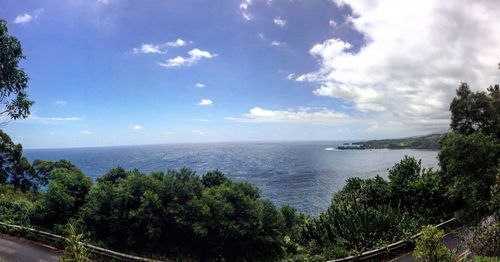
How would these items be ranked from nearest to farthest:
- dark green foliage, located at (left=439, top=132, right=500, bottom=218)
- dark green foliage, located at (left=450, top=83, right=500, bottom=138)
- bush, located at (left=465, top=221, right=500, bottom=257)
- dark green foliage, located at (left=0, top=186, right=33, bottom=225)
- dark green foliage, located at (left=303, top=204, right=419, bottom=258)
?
bush, located at (left=465, top=221, right=500, bottom=257)
dark green foliage, located at (left=303, top=204, right=419, bottom=258)
dark green foliage, located at (left=0, top=186, right=33, bottom=225)
dark green foliage, located at (left=439, top=132, right=500, bottom=218)
dark green foliage, located at (left=450, top=83, right=500, bottom=138)

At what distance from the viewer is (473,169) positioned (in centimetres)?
2070

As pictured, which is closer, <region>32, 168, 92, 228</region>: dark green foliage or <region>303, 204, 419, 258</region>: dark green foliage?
<region>303, 204, 419, 258</region>: dark green foliage

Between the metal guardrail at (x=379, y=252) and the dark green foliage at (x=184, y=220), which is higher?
the dark green foliage at (x=184, y=220)

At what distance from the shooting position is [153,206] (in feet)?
52.7

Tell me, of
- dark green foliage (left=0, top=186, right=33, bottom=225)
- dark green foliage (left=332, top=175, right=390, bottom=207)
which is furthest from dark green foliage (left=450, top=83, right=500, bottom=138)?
dark green foliage (left=0, top=186, right=33, bottom=225)

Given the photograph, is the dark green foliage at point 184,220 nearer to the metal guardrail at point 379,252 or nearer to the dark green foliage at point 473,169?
the metal guardrail at point 379,252

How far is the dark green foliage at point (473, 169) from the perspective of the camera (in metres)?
19.5

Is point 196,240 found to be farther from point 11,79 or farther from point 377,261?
point 11,79

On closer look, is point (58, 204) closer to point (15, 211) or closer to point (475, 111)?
point (15, 211)

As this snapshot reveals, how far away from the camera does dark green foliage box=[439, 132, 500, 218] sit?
63.8ft

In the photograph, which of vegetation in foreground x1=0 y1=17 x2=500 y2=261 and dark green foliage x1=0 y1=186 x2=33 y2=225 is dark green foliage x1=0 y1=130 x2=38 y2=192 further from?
vegetation in foreground x1=0 y1=17 x2=500 y2=261

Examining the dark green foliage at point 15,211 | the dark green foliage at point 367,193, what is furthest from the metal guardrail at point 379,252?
the dark green foliage at point 15,211

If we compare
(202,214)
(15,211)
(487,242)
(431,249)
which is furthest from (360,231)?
(15,211)

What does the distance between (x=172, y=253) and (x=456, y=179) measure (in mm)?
17122
